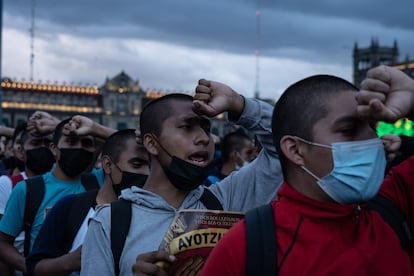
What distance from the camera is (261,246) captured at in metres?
2.29

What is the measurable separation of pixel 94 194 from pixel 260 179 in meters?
1.65

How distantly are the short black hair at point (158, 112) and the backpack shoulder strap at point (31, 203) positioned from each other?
1.95m

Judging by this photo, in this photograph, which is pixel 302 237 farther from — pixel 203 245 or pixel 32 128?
pixel 32 128

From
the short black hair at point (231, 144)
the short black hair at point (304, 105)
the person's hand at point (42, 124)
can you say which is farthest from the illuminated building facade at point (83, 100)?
the short black hair at point (304, 105)

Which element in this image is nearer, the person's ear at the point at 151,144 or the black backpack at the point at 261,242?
the black backpack at the point at 261,242

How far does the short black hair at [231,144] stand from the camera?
8906 millimetres

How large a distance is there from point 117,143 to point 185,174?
178 centimetres

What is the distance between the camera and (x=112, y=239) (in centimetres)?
305

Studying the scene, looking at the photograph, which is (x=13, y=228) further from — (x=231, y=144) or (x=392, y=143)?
(x=231, y=144)

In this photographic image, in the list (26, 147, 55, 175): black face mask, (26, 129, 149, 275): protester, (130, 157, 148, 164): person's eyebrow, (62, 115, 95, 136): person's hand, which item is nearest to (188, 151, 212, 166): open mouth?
(26, 129, 149, 275): protester

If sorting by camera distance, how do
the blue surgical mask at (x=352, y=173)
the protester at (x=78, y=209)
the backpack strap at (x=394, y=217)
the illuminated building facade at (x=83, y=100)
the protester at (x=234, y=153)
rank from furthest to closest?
the illuminated building facade at (x=83, y=100)
the protester at (x=234, y=153)
the protester at (x=78, y=209)
the backpack strap at (x=394, y=217)
the blue surgical mask at (x=352, y=173)

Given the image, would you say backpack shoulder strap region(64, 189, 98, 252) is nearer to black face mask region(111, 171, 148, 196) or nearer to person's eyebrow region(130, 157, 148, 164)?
black face mask region(111, 171, 148, 196)

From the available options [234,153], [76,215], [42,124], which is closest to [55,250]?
[76,215]

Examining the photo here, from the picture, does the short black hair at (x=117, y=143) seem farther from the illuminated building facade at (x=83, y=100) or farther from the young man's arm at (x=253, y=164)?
the illuminated building facade at (x=83, y=100)
